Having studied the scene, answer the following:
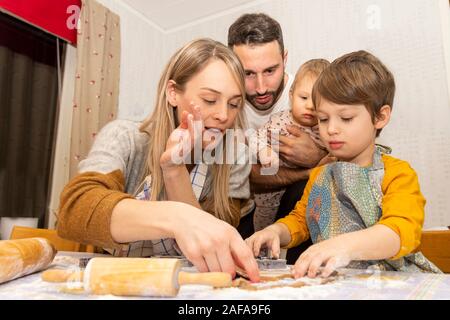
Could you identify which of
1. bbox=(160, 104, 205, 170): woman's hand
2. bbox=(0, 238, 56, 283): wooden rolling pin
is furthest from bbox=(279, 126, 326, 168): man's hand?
bbox=(0, 238, 56, 283): wooden rolling pin

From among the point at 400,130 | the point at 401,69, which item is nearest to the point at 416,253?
the point at 400,130

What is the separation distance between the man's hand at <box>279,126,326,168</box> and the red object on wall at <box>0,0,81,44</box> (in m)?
1.76

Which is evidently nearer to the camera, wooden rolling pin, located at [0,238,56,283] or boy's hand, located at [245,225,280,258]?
wooden rolling pin, located at [0,238,56,283]

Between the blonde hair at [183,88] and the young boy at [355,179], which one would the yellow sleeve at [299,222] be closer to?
the young boy at [355,179]

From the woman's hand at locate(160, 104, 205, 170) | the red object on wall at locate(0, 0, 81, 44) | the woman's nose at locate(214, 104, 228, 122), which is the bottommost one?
the woman's hand at locate(160, 104, 205, 170)

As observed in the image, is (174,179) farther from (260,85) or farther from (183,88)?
(260,85)

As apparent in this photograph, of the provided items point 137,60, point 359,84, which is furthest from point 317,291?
point 137,60

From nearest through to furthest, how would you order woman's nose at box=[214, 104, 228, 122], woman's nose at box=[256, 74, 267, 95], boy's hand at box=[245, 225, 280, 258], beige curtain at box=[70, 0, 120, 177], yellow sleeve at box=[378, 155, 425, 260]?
yellow sleeve at box=[378, 155, 425, 260]
boy's hand at box=[245, 225, 280, 258]
woman's nose at box=[214, 104, 228, 122]
woman's nose at box=[256, 74, 267, 95]
beige curtain at box=[70, 0, 120, 177]

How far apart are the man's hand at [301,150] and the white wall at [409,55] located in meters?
0.74

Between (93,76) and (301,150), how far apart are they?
5.61 ft

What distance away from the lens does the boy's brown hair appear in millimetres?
929

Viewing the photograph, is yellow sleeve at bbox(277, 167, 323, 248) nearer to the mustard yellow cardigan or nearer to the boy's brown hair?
the mustard yellow cardigan

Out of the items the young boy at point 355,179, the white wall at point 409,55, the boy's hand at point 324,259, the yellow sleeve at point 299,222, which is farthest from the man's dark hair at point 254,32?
the boy's hand at point 324,259

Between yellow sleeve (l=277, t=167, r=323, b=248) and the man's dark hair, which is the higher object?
the man's dark hair
